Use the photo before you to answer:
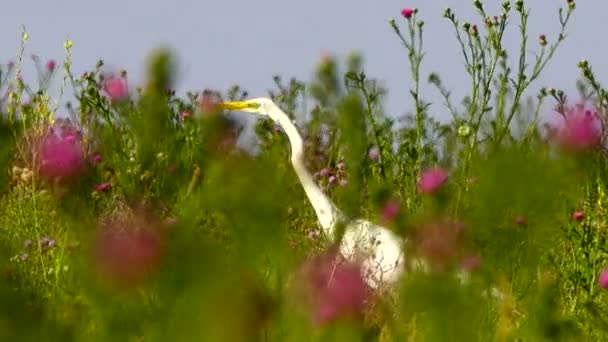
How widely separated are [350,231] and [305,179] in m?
1.57

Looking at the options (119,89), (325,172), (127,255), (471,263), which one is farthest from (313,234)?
(127,255)

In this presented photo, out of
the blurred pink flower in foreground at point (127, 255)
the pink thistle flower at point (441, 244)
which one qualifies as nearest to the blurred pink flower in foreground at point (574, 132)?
the pink thistle flower at point (441, 244)

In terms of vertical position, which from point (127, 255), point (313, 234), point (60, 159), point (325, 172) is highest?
point (127, 255)

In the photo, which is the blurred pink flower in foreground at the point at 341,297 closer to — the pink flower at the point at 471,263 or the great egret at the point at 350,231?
the pink flower at the point at 471,263

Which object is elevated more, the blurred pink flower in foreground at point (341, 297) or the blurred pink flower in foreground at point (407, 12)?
the blurred pink flower in foreground at point (341, 297)

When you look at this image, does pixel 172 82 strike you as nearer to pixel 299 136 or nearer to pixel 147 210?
pixel 147 210

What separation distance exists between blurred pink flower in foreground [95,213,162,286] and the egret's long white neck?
447 centimetres

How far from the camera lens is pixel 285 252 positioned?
104 centimetres

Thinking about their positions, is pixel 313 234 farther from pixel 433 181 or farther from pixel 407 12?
pixel 433 181

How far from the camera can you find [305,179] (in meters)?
5.93

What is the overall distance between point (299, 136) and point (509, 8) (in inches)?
65.8

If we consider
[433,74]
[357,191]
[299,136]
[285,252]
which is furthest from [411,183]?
[285,252]

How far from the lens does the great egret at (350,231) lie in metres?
4.00

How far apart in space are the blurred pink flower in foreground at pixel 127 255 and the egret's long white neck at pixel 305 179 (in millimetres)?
4471
